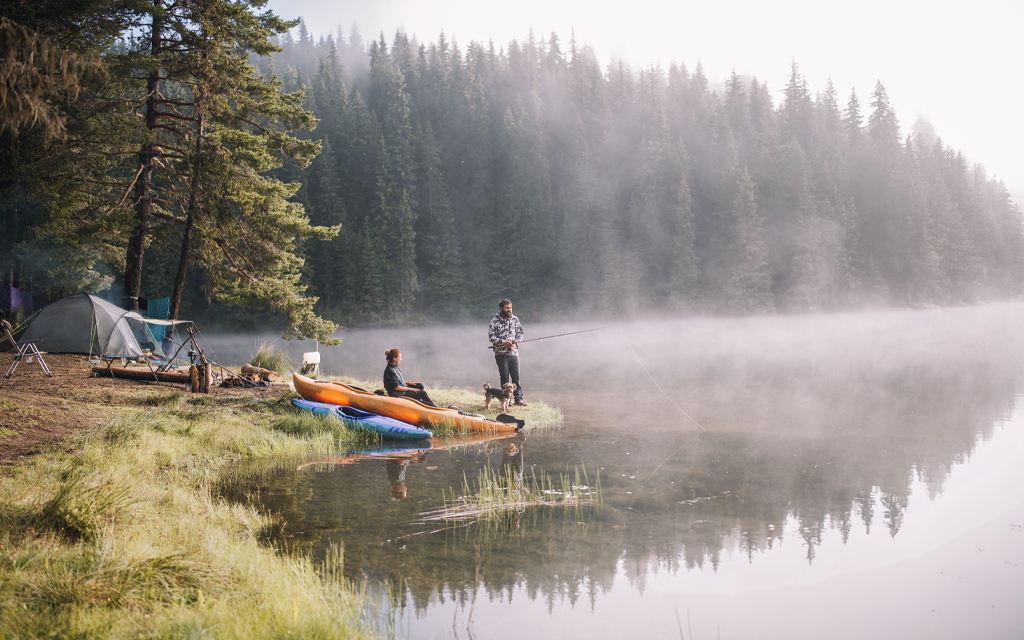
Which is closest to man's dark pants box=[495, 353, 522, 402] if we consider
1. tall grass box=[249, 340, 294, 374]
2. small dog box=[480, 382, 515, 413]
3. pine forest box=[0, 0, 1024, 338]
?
small dog box=[480, 382, 515, 413]

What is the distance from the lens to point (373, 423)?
8.77m

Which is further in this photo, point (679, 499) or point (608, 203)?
point (608, 203)

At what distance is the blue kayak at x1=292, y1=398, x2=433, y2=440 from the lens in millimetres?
8734

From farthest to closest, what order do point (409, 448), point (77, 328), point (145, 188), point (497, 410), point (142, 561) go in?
point (145, 188)
point (77, 328)
point (497, 410)
point (409, 448)
point (142, 561)

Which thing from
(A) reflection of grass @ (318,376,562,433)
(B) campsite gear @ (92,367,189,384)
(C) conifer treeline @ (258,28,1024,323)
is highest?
(C) conifer treeline @ (258,28,1024,323)

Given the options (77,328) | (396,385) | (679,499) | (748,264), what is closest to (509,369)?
(396,385)

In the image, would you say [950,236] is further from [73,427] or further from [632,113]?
[73,427]

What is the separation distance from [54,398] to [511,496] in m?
6.61

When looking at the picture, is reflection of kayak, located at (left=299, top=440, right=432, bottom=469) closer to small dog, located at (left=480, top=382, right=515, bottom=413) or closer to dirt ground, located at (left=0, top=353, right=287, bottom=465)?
small dog, located at (left=480, top=382, right=515, bottom=413)

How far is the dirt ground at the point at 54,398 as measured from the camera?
20.6 ft

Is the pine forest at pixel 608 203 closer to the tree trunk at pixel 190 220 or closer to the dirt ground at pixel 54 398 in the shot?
the tree trunk at pixel 190 220

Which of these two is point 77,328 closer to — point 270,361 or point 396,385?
point 270,361

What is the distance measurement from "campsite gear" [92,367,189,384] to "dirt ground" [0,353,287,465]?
0.16m

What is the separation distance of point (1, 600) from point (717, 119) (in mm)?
53010
